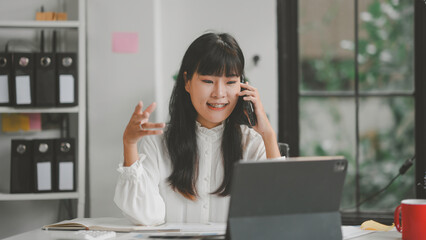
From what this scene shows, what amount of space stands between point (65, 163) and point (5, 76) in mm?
541

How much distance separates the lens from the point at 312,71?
9.23 feet

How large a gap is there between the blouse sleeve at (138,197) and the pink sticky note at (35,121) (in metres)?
1.38

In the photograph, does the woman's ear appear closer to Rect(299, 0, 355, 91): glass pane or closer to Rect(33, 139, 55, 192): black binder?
Rect(33, 139, 55, 192): black binder

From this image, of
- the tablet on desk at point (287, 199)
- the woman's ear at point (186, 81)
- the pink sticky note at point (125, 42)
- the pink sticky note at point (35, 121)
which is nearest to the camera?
the tablet on desk at point (287, 199)

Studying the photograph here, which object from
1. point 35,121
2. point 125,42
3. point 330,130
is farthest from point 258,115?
point 35,121

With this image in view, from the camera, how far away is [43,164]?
2.40m

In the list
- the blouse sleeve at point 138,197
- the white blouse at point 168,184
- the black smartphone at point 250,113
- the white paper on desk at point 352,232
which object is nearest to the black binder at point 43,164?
the white blouse at point 168,184

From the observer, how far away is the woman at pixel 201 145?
1520 millimetres

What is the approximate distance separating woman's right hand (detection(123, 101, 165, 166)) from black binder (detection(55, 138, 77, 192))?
1.10 m

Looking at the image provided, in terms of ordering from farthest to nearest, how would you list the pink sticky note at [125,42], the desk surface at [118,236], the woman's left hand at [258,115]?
1. the pink sticky note at [125,42]
2. the woman's left hand at [258,115]
3. the desk surface at [118,236]

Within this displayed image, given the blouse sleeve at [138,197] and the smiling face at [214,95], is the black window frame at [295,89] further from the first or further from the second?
the blouse sleeve at [138,197]

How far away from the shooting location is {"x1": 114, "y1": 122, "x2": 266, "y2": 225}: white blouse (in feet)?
4.75

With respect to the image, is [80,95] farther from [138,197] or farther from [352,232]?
[352,232]

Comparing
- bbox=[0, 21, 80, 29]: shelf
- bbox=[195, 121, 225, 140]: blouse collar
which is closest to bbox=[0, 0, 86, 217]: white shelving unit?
bbox=[0, 21, 80, 29]: shelf
